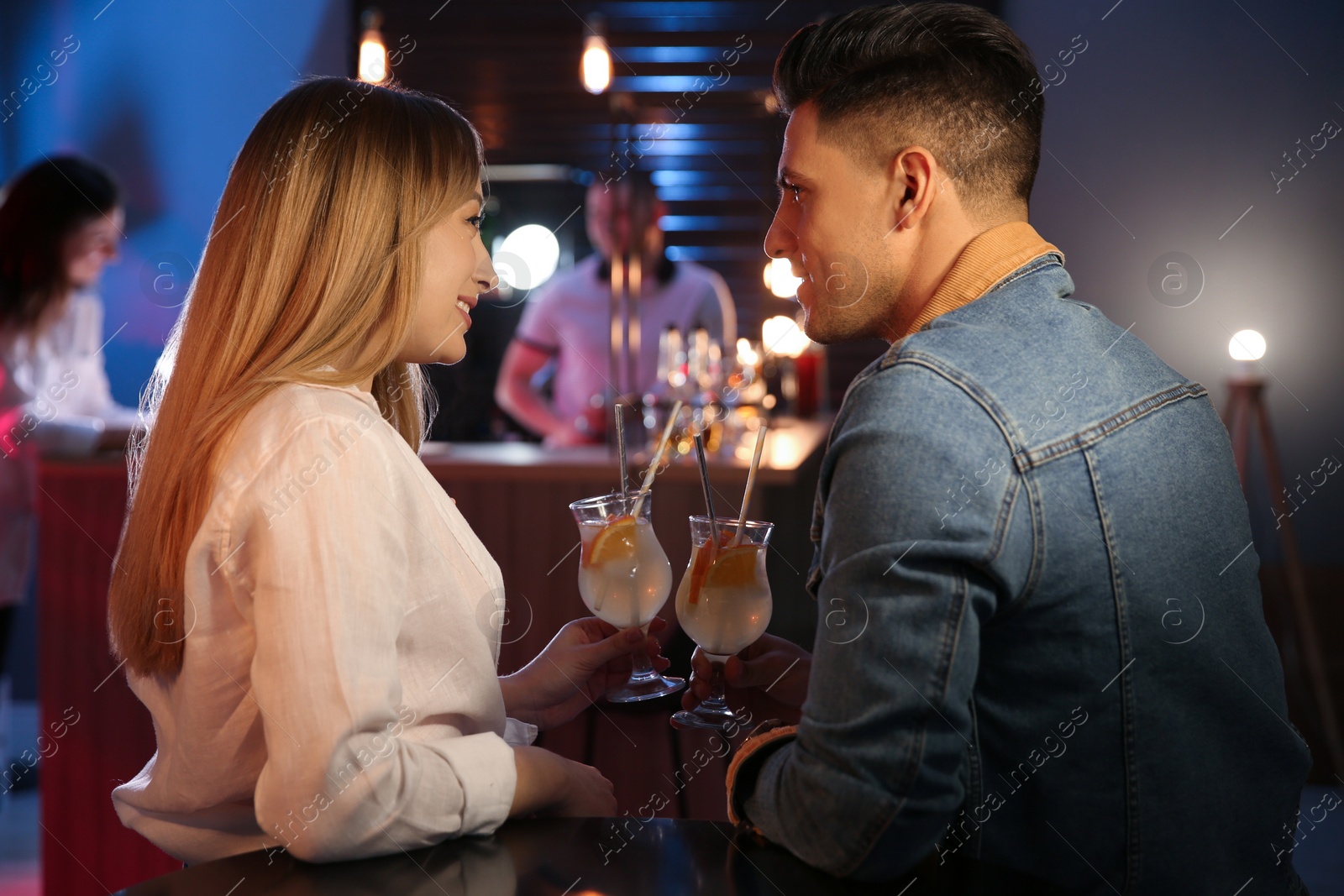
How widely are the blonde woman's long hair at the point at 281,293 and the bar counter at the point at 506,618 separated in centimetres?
138

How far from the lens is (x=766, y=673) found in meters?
1.48

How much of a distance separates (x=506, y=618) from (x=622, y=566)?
1236 millimetres

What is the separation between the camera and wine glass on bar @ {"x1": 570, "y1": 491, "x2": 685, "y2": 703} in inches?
59.2

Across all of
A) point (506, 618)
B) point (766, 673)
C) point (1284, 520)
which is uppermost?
point (1284, 520)

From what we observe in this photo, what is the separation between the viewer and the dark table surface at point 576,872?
0.97m

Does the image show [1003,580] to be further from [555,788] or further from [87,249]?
[87,249]

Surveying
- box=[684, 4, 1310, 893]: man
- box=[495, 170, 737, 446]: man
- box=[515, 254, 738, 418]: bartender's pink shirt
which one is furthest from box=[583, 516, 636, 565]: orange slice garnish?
box=[515, 254, 738, 418]: bartender's pink shirt

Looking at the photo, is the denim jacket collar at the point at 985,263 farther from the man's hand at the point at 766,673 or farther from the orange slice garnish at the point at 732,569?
the man's hand at the point at 766,673

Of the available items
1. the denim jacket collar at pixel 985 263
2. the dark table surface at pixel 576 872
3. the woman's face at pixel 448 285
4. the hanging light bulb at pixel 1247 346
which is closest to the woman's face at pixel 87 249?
Answer: the woman's face at pixel 448 285

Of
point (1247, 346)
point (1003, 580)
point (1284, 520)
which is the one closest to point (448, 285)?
point (1003, 580)

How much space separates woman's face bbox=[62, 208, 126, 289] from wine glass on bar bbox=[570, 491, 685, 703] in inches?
104

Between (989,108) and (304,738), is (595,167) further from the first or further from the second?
(304,738)

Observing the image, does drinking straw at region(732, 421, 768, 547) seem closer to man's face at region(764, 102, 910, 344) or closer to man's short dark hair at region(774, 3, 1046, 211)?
man's face at region(764, 102, 910, 344)

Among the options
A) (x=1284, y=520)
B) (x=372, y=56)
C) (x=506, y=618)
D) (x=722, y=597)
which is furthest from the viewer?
(x=372, y=56)
